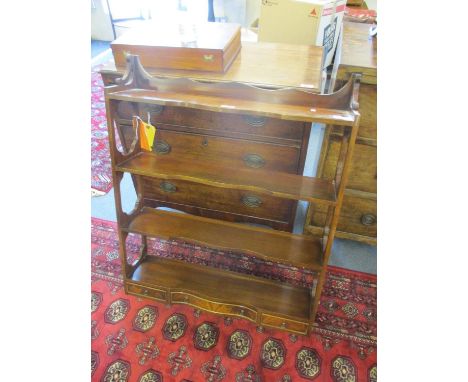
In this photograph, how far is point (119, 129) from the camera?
5.07ft

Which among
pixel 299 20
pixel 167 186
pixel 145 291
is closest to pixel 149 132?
pixel 167 186

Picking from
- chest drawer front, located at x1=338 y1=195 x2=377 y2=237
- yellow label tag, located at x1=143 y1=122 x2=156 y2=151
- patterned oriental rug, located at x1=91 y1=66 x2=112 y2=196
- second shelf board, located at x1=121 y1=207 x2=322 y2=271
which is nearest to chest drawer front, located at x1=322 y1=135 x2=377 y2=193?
chest drawer front, located at x1=338 y1=195 x2=377 y2=237

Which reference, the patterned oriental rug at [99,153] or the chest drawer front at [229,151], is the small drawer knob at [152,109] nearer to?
the chest drawer front at [229,151]

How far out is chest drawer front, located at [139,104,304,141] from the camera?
131 cm

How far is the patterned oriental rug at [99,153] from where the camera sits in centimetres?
229

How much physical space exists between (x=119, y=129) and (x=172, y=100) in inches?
21.3

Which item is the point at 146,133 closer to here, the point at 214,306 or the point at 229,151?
the point at 229,151

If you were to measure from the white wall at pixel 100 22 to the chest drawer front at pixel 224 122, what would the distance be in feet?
13.8

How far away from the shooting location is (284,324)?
55.9 inches

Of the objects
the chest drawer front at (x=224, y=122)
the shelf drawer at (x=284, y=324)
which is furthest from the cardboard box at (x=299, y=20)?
the shelf drawer at (x=284, y=324)

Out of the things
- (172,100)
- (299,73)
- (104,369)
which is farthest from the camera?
(299,73)

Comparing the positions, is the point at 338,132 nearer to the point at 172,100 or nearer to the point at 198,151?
the point at 198,151

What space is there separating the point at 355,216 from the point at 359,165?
337mm

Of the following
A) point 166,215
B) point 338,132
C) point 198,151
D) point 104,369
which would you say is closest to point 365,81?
point 338,132
